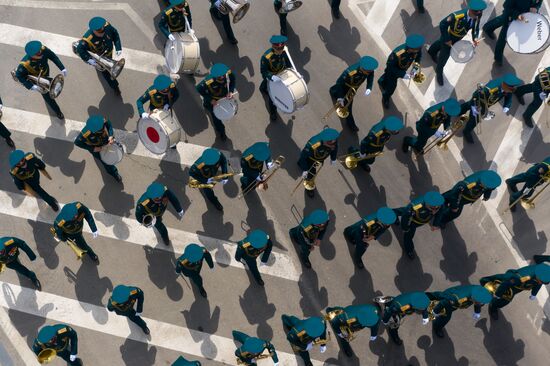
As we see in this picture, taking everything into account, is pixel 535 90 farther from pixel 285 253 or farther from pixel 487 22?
pixel 285 253

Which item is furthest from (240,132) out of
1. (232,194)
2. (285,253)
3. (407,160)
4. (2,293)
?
(2,293)

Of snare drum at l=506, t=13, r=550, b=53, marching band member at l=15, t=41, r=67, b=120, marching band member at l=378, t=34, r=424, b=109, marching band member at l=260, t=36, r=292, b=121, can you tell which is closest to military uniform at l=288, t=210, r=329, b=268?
marching band member at l=260, t=36, r=292, b=121

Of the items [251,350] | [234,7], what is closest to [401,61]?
[234,7]

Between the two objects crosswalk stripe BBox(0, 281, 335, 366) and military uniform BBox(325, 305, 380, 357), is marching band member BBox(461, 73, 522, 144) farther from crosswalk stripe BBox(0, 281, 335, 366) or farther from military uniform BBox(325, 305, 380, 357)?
crosswalk stripe BBox(0, 281, 335, 366)

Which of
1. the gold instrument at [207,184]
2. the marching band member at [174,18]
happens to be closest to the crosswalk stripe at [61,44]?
the marching band member at [174,18]

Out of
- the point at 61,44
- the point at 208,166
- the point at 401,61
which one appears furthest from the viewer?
the point at 61,44

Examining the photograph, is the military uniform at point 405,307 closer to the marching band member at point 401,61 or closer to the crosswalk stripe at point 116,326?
the crosswalk stripe at point 116,326

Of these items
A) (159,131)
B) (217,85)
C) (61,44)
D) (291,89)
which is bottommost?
(291,89)

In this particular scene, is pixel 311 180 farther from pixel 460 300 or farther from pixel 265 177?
pixel 460 300
